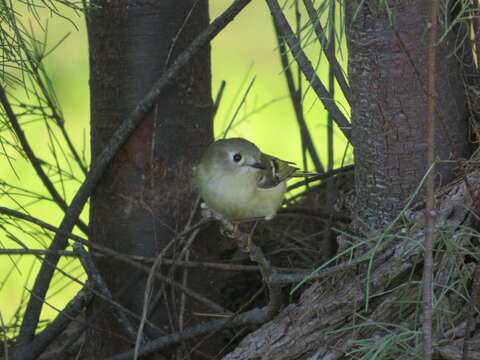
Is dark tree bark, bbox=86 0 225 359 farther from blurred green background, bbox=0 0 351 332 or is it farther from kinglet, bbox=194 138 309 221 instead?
blurred green background, bbox=0 0 351 332

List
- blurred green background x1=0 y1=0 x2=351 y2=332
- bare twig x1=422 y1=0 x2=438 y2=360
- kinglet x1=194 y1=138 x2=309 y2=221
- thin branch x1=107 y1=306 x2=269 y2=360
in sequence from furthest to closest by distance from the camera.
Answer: blurred green background x1=0 y1=0 x2=351 y2=332, kinglet x1=194 y1=138 x2=309 y2=221, thin branch x1=107 y1=306 x2=269 y2=360, bare twig x1=422 y1=0 x2=438 y2=360

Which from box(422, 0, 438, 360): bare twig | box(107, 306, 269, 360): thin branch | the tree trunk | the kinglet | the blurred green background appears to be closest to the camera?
box(422, 0, 438, 360): bare twig

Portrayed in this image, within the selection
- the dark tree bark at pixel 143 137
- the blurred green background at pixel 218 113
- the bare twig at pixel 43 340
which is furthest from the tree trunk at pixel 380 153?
the blurred green background at pixel 218 113

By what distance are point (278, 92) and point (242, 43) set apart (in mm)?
1627

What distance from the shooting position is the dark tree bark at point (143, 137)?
3.46 metres

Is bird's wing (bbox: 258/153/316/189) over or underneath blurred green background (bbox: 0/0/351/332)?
underneath

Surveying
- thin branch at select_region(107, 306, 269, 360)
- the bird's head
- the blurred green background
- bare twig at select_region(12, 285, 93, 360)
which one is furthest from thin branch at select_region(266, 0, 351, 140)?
the blurred green background

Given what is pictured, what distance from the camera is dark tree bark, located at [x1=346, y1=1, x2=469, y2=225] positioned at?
290cm

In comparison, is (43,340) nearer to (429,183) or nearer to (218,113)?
(429,183)

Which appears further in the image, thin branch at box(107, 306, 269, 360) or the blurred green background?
the blurred green background

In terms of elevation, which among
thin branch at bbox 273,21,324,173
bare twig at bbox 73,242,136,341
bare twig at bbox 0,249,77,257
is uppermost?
thin branch at bbox 273,21,324,173

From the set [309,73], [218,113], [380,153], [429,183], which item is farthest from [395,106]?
[218,113]

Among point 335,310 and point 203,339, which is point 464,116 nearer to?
point 335,310

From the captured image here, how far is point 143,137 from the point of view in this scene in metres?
3.49
